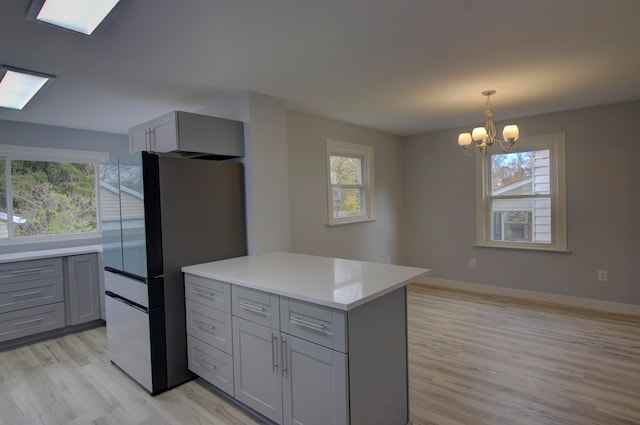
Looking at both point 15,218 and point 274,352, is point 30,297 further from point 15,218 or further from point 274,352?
point 274,352

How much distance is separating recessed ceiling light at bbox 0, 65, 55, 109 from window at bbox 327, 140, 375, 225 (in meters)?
2.69

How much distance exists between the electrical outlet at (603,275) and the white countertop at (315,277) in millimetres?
3245

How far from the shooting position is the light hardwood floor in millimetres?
2166

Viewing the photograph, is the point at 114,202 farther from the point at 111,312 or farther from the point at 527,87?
the point at 527,87

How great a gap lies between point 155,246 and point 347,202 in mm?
2640

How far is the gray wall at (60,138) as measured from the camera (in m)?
3.76

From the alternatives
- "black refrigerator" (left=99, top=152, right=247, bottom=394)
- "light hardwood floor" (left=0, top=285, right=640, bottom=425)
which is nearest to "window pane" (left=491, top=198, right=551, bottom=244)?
"light hardwood floor" (left=0, top=285, right=640, bottom=425)

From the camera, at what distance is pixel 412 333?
3426mm

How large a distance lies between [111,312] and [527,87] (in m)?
4.08

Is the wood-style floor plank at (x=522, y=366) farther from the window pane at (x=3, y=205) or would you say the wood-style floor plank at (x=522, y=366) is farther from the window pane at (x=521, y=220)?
the window pane at (x=3, y=205)

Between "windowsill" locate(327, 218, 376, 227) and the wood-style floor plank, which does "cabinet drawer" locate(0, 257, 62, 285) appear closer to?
"windowsill" locate(327, 218, 376, 227)

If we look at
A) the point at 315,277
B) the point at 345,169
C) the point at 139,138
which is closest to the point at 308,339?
the point at 315,277

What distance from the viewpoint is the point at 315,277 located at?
2.10 meters

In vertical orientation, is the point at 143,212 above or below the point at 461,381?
above
